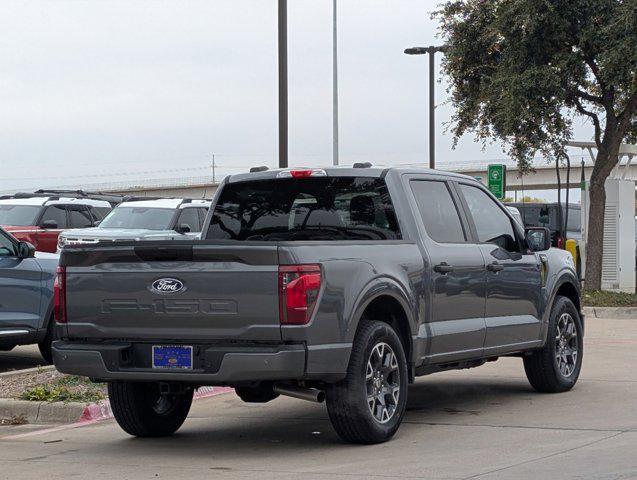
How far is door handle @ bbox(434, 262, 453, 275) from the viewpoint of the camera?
31.9ft

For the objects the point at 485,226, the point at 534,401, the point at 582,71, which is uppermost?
the point at 582,71

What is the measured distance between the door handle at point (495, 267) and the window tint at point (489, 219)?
0.79 ft

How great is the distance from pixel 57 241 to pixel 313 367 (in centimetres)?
1926

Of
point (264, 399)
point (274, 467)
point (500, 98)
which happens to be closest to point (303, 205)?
point (264, 399)

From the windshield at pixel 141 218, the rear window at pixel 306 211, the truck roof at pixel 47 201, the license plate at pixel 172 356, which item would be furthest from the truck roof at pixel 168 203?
the license plate at pixel 172 356

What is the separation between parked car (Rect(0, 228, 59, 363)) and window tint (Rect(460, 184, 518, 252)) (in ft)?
17.8

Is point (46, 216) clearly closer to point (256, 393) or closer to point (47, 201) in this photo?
point (47, 201)

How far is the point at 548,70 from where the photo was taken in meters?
25.3

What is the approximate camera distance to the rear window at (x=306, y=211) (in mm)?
9781

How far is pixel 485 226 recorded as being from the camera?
1087cm

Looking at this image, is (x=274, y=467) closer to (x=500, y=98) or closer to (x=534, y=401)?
(x=534, y=401)

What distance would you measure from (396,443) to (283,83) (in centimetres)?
1186

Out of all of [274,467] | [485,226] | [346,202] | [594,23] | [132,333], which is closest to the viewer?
[274,467]

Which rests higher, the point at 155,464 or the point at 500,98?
the point at 500,98
